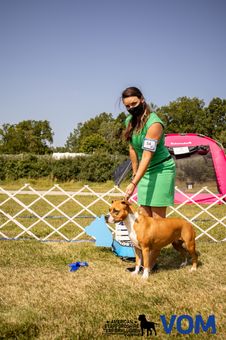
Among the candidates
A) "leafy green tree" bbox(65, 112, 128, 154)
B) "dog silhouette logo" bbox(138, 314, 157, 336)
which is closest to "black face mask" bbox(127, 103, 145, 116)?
"dog silhouette logo" bbox(138, 314, 157, 336)

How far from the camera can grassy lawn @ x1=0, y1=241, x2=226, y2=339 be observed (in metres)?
2.62

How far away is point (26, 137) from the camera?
5041cm

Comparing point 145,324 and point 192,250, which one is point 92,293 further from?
point 192,250

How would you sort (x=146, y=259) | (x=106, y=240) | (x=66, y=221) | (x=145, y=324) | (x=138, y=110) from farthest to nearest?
1. (x=66, y=221)
2. (x=106, y=240)
3. (x=146, y=259)
4. (x=138, y=110)
5. (x=145, y=324)

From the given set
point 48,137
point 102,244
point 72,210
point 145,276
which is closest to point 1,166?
point 72,210

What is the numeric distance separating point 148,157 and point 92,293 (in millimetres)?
1344

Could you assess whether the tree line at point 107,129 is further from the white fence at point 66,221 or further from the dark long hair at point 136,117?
the dark long hair at point 136,117

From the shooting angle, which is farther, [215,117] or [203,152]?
[215,117]

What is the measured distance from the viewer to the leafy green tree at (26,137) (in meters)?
49.4

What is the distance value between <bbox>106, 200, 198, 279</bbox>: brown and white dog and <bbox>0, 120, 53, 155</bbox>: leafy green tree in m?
47.0

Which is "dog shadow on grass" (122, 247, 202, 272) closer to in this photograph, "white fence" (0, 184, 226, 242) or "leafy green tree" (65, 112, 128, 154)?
"white fence" (0, 184, 226, 242)

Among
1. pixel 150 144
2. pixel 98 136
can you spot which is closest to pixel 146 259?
pixel 150 144

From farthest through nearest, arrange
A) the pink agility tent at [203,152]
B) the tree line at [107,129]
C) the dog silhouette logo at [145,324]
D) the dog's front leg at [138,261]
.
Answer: the tree line at [107,129], the pink agility tent at [203,152], the dog's front leg at [138,261], the dog silhouette logo at [145,324]

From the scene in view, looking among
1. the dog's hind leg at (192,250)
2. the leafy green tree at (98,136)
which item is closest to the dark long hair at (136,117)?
the dog's hind leg at (192,250)
